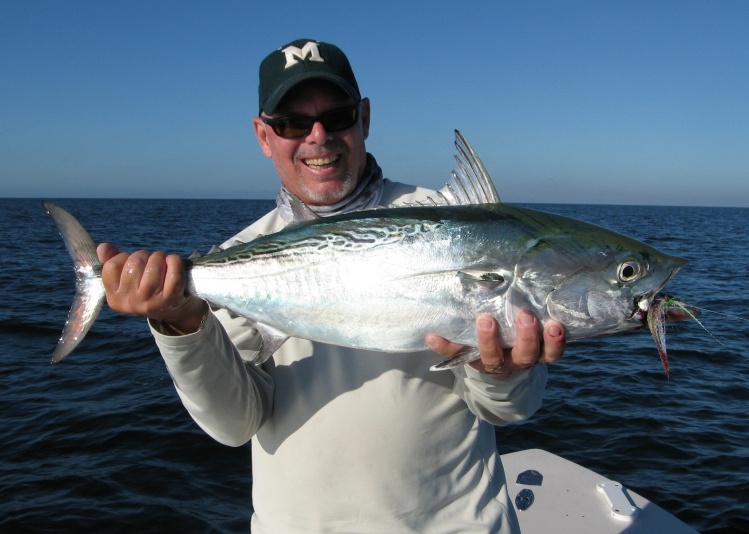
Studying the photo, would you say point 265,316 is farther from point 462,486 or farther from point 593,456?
point 593,456

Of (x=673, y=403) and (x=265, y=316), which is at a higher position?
(x=265, y=316)

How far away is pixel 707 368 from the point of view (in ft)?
34.9

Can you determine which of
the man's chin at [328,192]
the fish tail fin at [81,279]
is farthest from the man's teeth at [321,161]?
the fish tail fin at [81,279]

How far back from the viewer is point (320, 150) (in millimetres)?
3188

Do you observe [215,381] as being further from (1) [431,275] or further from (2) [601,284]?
(2) [601,284]

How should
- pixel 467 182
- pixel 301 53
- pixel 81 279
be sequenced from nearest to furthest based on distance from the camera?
pixel 467 182 → pixel 81 279 → pixel 301 53

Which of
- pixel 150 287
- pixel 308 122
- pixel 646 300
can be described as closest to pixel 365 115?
pixel 308 122

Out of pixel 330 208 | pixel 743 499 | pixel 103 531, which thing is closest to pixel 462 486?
pixel 330 208

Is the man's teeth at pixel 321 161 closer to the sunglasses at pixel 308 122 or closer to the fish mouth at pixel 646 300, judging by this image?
the sunglasses at pixel 308 122

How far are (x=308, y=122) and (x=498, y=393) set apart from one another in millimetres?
1784

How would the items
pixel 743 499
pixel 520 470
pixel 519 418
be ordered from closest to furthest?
pixel 519 418 < pixel 520 470 < pixel 743 499

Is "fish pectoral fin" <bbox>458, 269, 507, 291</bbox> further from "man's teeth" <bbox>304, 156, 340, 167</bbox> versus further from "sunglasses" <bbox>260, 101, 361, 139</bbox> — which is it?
"sunglasses" <bbox>260, 101, 361, 139</bbox>

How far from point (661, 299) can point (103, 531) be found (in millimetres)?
6175

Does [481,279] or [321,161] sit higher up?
[321,161]
